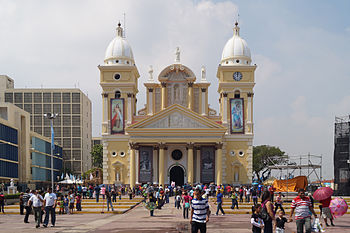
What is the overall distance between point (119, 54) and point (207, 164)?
58.2ft

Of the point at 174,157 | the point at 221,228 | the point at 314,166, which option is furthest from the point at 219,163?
the point at 221,228

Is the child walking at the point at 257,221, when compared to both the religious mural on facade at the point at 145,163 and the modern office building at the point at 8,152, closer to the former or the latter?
the religious mural on facade at the point at 145,163

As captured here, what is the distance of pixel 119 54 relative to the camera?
66.4 m

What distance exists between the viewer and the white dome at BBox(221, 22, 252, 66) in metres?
65.8

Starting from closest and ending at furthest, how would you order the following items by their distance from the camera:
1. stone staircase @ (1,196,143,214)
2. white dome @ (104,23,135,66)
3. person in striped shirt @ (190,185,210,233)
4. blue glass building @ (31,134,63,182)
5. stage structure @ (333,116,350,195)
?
person in striped shirt @ (190,185,210,233) < stone staircase @ (1,196,143,214) < stage structure @ (333,116,350,195) < white dome @ (104,23,135,66) < blue glass building @ (31,134,63,182)

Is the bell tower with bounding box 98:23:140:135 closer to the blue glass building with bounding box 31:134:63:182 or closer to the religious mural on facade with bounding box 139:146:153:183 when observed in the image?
the religious mural on facade with bounding box 139:146:153:183

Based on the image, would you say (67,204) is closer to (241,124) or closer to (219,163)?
(219,163)

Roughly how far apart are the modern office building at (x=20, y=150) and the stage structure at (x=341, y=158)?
3888cm

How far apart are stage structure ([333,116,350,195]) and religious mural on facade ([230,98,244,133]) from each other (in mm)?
11254

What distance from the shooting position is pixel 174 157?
63.5 meters

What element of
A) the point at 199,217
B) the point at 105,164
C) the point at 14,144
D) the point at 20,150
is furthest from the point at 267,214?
the point at 20,150

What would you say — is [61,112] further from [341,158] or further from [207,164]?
[341,158]

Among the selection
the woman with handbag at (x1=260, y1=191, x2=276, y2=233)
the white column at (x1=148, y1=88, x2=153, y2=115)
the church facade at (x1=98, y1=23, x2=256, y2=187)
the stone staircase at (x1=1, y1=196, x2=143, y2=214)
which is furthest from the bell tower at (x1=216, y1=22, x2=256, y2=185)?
the woman with handbag at (x1=260, y1=191, x2=276, y2=233)

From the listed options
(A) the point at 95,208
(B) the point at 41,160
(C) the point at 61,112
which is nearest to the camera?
(A) the point at 95,208
